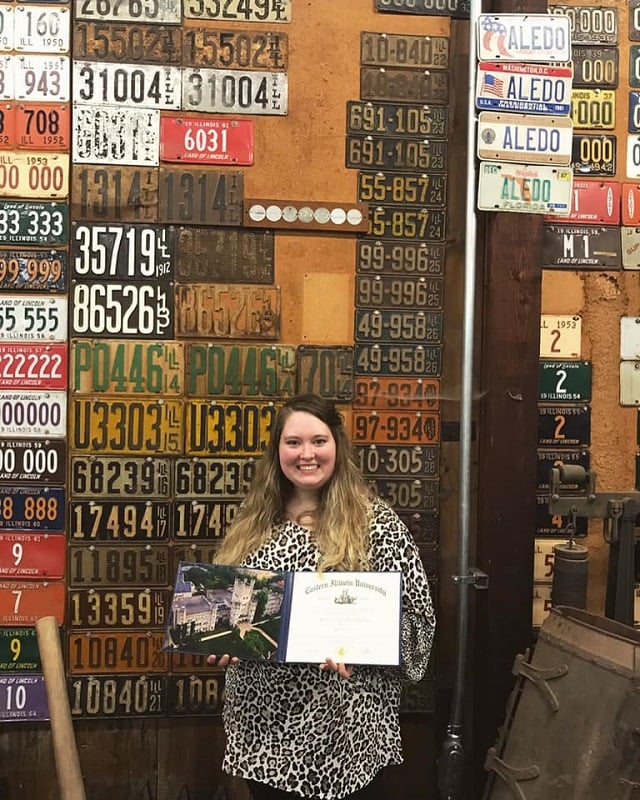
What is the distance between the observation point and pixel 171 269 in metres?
2.77

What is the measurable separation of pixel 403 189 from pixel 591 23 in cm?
94

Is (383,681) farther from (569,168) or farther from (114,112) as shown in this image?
(114,112)

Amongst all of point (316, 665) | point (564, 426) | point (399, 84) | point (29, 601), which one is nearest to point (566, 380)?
point (564, 426)

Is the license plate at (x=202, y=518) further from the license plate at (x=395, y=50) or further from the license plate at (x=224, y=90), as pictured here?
the license plate at (x=395, y=50)

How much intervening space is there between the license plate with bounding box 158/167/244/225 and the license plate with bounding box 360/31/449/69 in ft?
2.14

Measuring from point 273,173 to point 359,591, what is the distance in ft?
5.22

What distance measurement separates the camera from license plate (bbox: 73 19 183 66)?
2.73 metres

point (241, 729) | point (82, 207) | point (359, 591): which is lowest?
point (241, 729)

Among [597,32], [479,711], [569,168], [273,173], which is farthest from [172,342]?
[597,32]

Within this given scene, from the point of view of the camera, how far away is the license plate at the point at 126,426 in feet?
9.05

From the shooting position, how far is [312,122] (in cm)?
280

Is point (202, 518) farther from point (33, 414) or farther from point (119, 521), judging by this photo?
point (33, 414)

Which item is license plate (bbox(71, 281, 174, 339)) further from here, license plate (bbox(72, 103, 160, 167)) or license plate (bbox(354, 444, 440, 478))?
license plate (bbox(354, 444, 440, 478))

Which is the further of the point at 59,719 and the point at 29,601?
the point at 29,601
